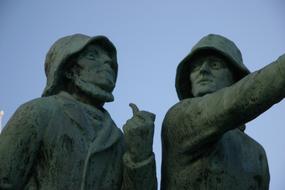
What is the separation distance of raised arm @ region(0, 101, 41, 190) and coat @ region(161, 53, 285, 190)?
135 centimetres

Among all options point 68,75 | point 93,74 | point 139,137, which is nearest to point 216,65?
point 93,74

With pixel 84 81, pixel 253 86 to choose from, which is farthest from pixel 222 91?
pixel 84 81

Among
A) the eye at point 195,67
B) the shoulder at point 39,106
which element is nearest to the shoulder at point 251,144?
the eye at point 195,67

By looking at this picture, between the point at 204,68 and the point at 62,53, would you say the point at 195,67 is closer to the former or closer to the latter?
the point at 204,68

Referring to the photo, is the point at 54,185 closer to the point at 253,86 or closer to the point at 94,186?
the point at 94,186

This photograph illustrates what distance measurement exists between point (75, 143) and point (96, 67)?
0.99 metres

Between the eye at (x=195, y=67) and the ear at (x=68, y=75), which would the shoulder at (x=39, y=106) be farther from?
the eye at (x=195, y=67)

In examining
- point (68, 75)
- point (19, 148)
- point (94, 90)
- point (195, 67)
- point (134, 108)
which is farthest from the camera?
point (195, 67)

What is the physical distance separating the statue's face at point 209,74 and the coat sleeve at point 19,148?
5.56 ft

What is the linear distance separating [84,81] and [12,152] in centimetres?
110

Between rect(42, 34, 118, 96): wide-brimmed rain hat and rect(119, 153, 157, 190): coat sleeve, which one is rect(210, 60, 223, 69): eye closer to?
rect(42, 34, 118, 96): wide-brimmed rain hat

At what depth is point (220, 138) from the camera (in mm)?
7516

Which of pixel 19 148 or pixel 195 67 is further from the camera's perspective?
pixel 195 67

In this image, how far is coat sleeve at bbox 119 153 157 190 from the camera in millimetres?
7172
